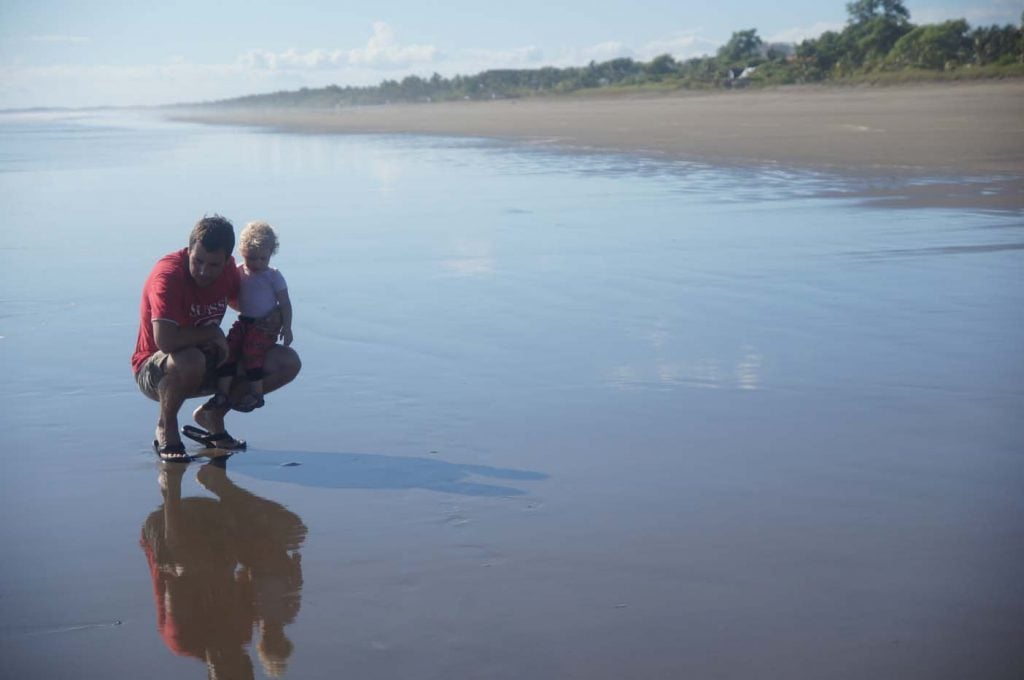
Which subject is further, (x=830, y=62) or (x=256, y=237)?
(x=830, y=62)

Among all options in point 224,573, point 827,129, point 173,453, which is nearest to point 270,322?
point 173,453

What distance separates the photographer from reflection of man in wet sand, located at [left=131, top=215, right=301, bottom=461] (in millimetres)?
4391

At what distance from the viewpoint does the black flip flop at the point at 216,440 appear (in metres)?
4.54

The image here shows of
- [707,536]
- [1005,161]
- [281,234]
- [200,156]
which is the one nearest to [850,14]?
[200,156]

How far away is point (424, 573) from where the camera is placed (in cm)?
323

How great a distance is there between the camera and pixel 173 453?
4.37 metres

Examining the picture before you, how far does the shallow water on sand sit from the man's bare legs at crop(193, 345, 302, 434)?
0.64 feet

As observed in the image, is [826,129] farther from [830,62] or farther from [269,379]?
[830,62]

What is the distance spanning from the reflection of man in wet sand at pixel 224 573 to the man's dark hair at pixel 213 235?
871 millimetres

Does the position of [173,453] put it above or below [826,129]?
below

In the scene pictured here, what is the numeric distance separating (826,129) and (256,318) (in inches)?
681

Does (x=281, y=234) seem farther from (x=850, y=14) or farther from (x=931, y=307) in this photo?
(x=850, y=14)

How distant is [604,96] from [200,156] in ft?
104

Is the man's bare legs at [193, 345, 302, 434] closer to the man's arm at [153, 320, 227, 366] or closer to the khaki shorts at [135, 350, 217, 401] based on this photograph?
the khaki shorts at [135, 350, 217, 401]
